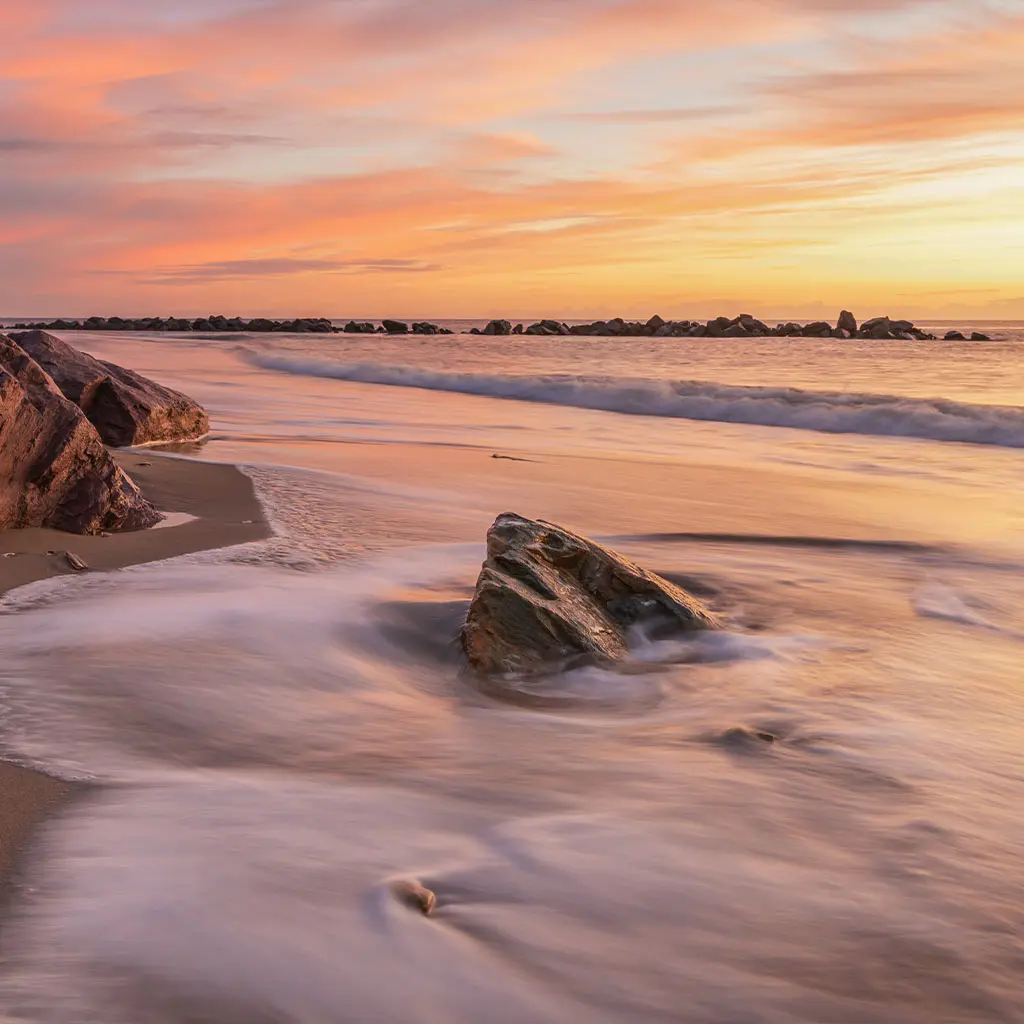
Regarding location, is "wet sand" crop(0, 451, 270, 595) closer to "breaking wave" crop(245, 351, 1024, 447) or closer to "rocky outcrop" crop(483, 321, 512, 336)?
"breaking wave" crop(245, 351, 1024, 447)

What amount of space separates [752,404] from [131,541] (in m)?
11.4

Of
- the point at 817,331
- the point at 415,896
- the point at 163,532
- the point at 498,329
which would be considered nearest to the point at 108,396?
the point at 163,532

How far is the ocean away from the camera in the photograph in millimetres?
1825

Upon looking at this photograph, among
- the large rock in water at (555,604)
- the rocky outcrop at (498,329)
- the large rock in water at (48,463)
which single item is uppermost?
the rocky outcrop at (498,329)

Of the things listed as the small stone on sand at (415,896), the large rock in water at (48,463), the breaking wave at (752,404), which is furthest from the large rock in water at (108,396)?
the breaking wave at (752,404)

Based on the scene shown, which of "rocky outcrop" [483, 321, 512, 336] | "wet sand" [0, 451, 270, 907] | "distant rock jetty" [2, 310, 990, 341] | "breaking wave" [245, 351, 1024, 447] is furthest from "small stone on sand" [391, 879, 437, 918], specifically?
"rocky outcrop" [483, 321, 512, 336]

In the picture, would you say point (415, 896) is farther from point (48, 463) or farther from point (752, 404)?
point (752, 404)

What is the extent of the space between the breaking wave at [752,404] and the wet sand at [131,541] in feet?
29.2

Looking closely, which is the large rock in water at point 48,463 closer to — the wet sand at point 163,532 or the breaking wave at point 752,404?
the wet sand at point 163,532

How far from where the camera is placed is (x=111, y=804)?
2314mm

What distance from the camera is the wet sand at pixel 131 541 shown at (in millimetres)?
2229

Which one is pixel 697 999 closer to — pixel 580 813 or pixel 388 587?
pixel 580 813

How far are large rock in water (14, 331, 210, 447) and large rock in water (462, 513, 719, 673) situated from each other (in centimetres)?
488

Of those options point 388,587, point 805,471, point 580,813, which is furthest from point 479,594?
point 805,471
